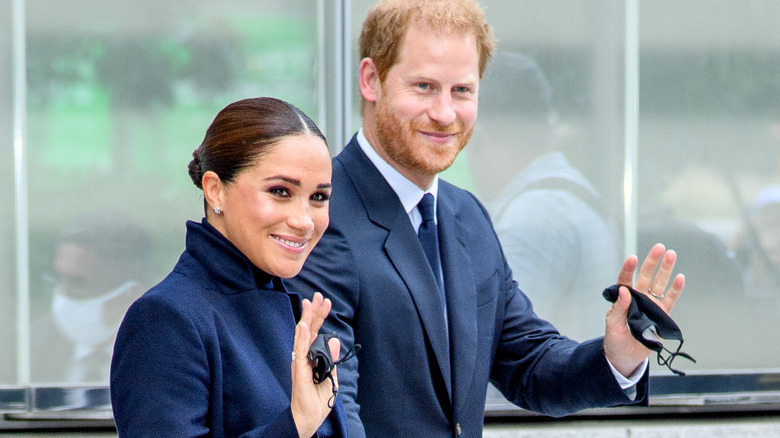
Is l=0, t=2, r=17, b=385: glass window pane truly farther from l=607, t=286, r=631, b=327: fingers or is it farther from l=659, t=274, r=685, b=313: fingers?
l=659, t=274, r=685, b=313: fingers

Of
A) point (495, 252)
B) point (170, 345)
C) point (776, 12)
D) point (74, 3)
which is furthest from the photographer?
point (776, 12)

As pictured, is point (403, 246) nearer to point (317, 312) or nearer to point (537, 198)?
point (317, 312)

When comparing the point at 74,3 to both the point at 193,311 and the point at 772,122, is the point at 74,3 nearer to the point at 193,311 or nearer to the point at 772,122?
the point at 193,311

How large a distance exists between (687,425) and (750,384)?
347 mm

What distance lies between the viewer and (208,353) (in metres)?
1.68

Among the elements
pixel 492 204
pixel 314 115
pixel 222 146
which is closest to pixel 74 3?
pixel 314 115

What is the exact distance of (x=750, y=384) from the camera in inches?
168

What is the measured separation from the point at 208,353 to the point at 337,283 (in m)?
0.62

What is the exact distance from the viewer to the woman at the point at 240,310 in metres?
1.60

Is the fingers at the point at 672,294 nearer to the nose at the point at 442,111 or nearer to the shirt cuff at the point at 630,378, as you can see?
the shirt cuff at the point at 630,378

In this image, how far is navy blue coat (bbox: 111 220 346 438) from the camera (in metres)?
1.59

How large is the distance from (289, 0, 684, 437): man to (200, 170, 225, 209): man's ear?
49cm

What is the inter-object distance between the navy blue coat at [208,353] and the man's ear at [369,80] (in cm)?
73

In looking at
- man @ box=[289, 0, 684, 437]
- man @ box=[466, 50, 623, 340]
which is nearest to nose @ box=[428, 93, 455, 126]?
man @ box=[289, 0, 684, 437]
